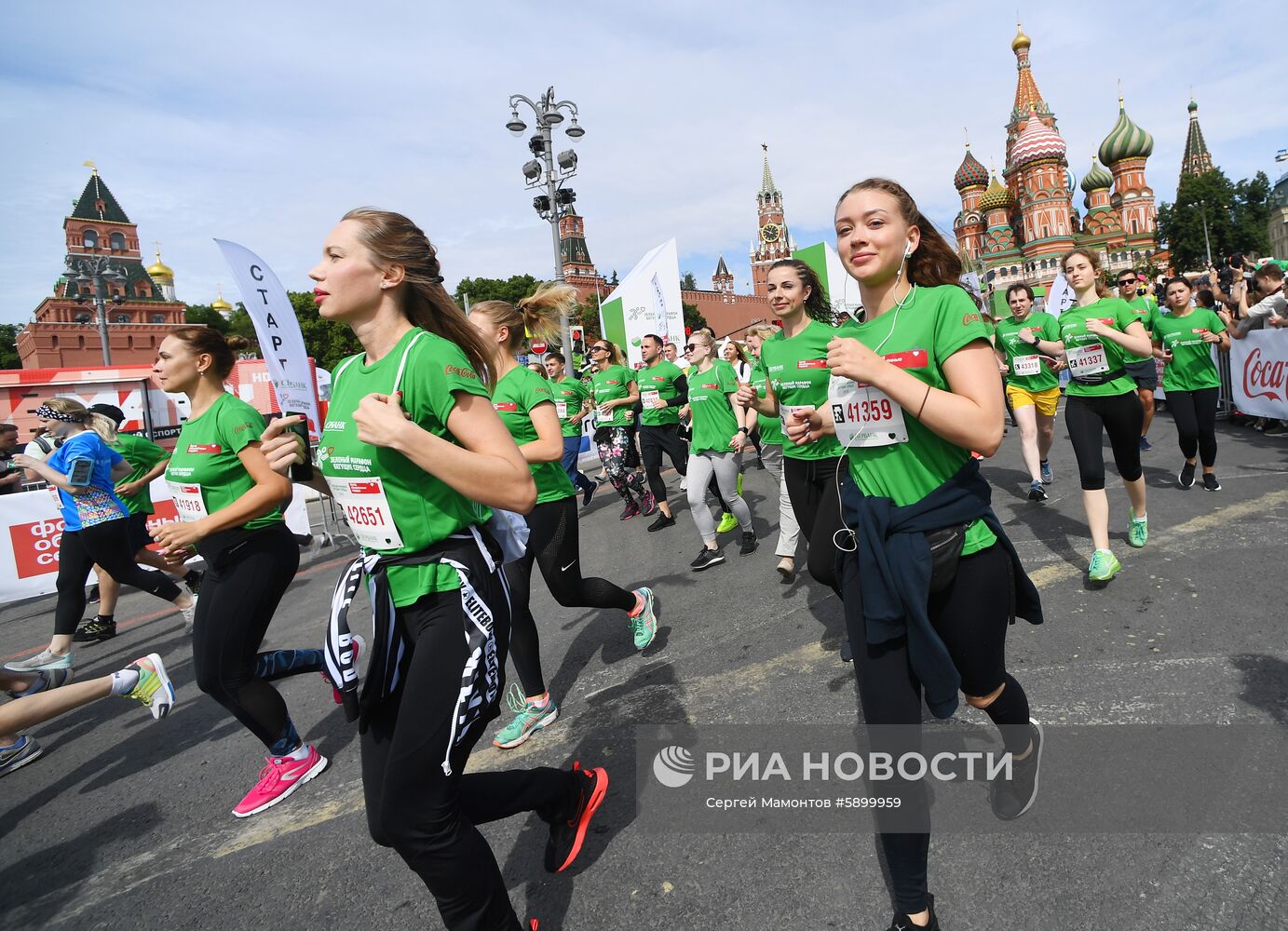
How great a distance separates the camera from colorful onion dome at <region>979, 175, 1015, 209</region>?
73188 millimetres

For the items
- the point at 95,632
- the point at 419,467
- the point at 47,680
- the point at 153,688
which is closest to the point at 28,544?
the point at 95,632

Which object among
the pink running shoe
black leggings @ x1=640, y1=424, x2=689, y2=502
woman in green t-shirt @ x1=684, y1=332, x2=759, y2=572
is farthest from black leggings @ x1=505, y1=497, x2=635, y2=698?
black leggings @ x1=640, y1=424, x2=689, y2=502

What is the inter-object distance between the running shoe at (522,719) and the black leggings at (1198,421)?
5.95 m

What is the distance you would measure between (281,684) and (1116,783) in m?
4.45

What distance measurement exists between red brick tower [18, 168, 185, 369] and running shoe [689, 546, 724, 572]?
253 feet

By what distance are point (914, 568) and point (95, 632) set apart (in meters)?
7.05

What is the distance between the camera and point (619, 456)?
9.07 metres

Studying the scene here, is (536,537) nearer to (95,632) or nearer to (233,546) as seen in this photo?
(233,546)

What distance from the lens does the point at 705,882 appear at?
2205mm

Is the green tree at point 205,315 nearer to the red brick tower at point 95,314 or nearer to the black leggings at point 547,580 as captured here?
the red brick tower at point 95,314

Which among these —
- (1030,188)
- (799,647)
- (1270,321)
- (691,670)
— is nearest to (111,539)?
(691,670)

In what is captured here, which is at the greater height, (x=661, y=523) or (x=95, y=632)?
(x=95, y=632)

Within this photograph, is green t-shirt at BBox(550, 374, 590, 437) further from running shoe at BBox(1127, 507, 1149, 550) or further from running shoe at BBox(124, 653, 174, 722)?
running shoe at BBox(1127, 507, 1149, 550)

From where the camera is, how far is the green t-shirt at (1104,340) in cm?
446
